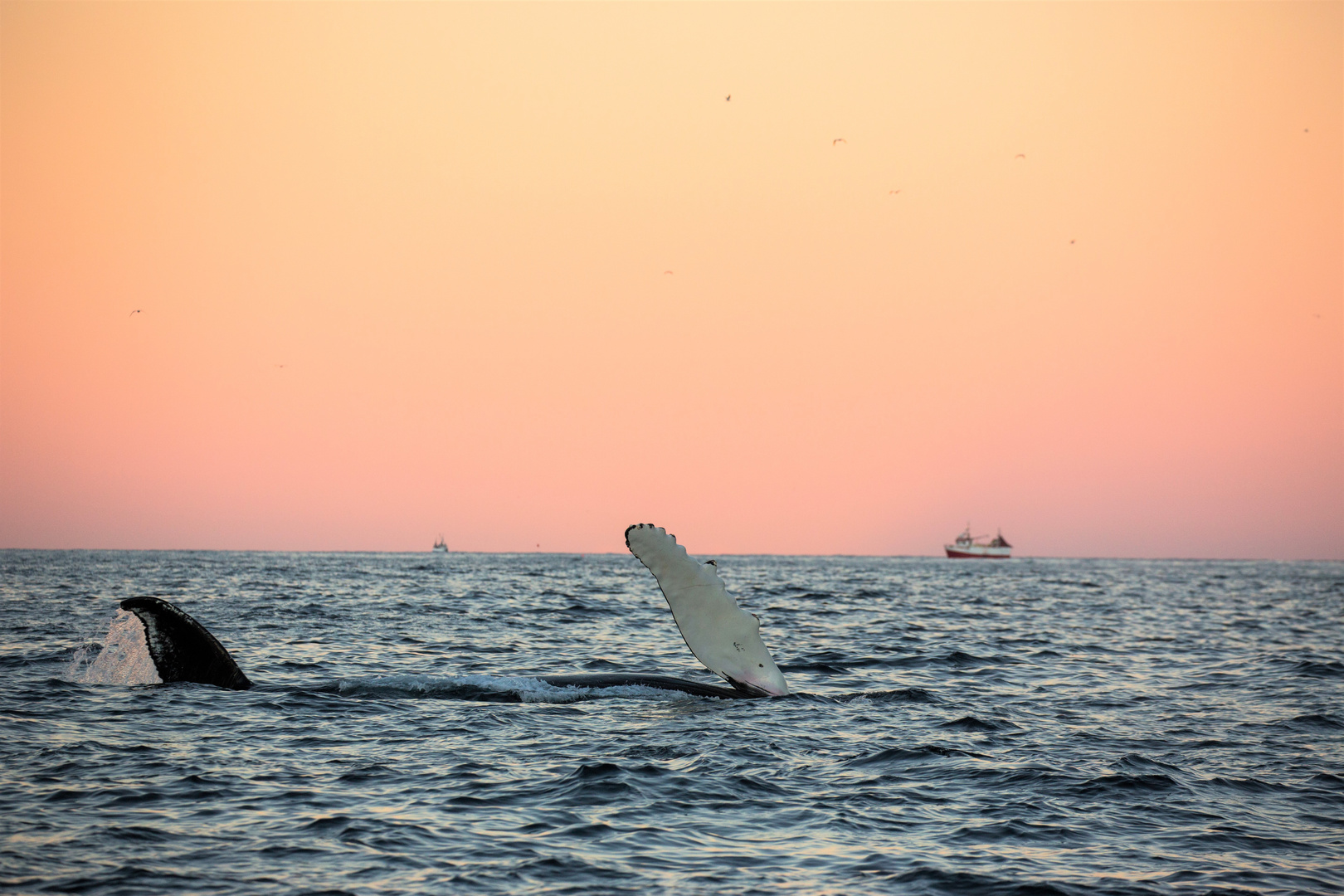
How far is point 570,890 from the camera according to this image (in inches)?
251

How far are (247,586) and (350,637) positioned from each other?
26.4 meters

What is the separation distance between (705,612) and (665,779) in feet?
9.17

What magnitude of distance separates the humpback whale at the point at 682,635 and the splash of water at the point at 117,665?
57cm

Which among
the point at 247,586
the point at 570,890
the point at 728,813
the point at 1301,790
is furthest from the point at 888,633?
the point at 247,586

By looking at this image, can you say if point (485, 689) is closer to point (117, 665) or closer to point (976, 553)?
point (117, 665)

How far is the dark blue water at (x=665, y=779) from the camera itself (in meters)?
6.78

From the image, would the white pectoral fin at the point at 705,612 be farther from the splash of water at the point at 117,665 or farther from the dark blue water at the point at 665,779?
the splash of water at the point at 117,665

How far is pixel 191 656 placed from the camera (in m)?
13.3

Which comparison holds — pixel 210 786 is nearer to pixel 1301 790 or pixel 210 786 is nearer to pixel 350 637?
pixel 1301 790

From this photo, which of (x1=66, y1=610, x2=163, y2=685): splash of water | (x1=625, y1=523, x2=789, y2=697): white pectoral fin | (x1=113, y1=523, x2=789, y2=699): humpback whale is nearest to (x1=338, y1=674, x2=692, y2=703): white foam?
(x1=113, y1=523, x2=789, y2=699): humpback whale

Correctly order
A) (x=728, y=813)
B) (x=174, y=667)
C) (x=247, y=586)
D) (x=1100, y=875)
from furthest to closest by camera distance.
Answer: (x=247, y=586) → (x=174, y=667) → (x=728, y=813) → (x=1100, y=875)

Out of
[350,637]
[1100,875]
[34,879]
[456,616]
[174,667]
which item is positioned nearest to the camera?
[34,879]

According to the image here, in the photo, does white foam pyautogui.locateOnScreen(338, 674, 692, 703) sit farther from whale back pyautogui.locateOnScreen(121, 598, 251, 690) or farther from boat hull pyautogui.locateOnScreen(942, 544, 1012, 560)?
boat hull pyautogui.locateOnScreen(942, 544, 1012, 560)

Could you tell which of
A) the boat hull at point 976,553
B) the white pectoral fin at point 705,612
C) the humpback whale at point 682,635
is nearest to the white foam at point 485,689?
the humpback whale at point 682,635
